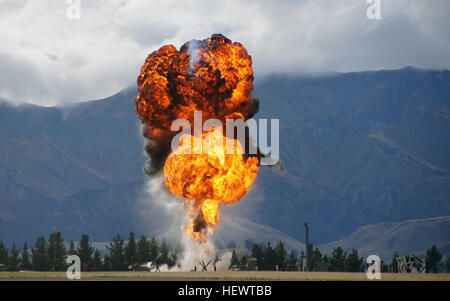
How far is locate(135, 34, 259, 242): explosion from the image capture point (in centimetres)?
9675

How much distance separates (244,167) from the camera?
102 metres

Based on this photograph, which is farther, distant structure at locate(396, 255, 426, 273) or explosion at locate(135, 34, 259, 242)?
distant structure at locate(396, 255, 426, 273)

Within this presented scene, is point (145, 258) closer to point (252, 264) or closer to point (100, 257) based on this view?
point (100, 257)

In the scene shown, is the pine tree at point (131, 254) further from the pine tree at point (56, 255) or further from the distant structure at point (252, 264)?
the distant structure at point (252, 264)

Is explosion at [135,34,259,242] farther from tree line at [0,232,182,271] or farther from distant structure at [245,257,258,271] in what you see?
tree line at [0,232,182,271]

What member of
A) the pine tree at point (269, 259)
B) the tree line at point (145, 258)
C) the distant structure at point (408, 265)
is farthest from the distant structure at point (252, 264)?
the distant structure at point (408, 265)

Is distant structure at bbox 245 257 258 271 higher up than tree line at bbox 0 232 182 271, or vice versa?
tree line at bbox 0 232 182 271

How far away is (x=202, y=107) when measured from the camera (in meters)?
97.6

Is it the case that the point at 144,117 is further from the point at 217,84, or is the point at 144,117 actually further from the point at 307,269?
the point at 307,269

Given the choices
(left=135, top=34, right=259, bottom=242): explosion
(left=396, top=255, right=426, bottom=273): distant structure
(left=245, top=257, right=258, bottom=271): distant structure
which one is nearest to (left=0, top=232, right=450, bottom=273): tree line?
(left=245, top=257, right=258, bottom=271): distant structure

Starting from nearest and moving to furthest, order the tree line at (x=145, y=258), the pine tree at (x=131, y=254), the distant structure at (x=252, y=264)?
1. the distant structure at (x=252, y=264)
2. the tree line at (x=145, y=258)
3. the pine tree at (x=131, y=254)

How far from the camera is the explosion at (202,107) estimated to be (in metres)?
96.8

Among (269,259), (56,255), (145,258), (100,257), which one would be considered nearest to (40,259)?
(56,255)
